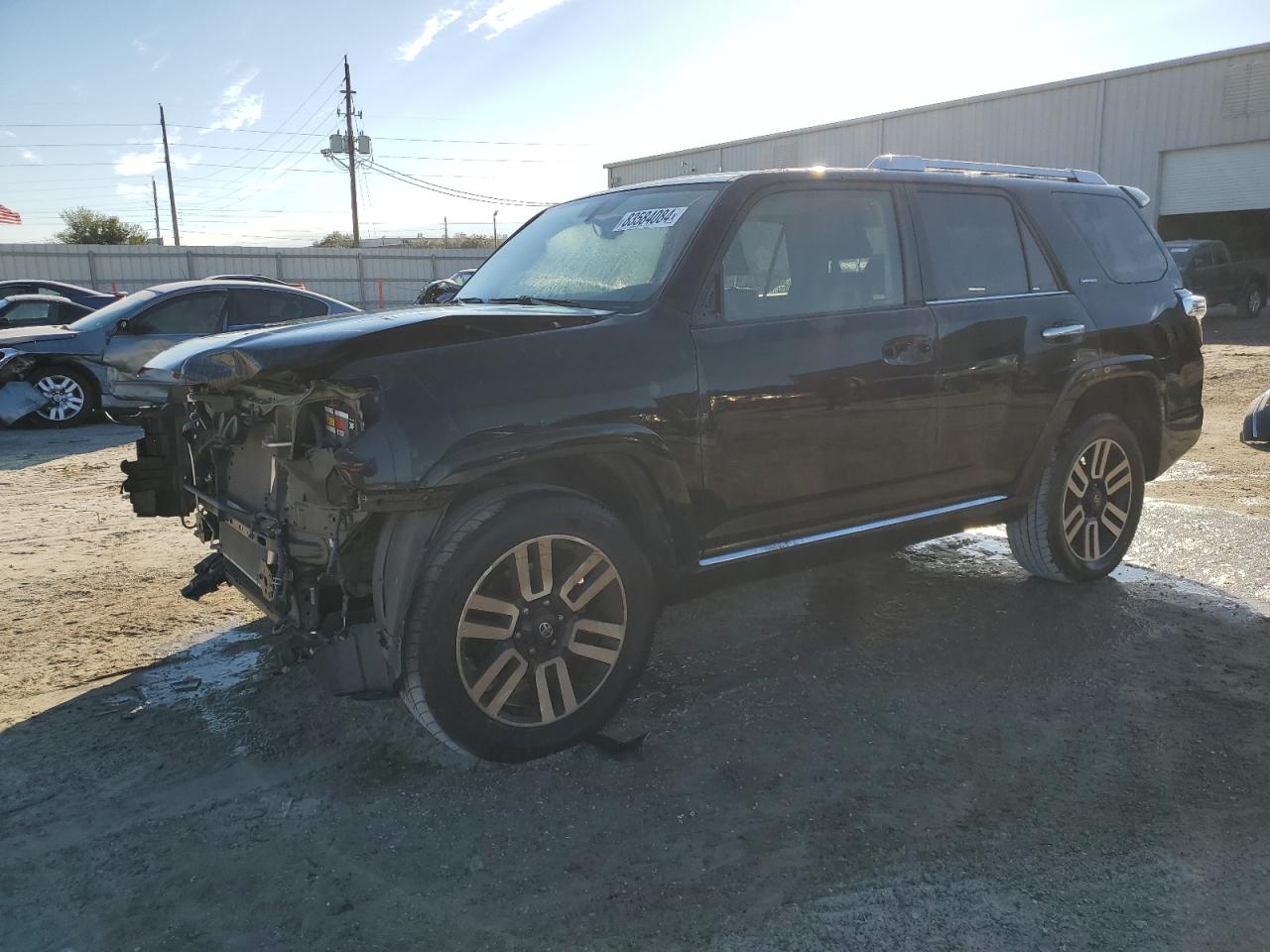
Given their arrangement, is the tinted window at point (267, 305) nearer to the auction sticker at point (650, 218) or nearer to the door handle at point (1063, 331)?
the auction sticker at point (650, 218)

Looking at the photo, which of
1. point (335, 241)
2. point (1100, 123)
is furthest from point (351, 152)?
point (1100, 123)

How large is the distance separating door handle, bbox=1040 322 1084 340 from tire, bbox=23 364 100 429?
10.2m

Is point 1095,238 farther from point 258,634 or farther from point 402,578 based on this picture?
point 258,634

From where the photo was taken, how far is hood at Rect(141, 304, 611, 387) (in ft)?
9.11

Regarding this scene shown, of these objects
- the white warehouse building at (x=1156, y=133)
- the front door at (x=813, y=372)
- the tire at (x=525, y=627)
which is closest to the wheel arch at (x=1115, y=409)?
the front door at (x=813, y=372)

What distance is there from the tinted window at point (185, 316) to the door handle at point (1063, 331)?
835cm

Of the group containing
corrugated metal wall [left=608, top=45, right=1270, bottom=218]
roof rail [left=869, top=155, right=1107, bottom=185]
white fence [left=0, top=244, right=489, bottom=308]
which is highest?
corrugated metal wall [left=608, top=45, right=1270, bottom=218]

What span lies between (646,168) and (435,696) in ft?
129

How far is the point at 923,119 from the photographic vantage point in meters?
30.1

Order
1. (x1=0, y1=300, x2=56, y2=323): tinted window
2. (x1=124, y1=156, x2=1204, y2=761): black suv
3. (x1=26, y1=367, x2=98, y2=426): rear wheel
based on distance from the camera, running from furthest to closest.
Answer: (x1=0, y1=300, x2=56, y2=323): tinted window < (x1=26, y1=367, x2=98, y2=426): rear wheel < (x1=124, y1=156, x2=1204, y2=761): black suv

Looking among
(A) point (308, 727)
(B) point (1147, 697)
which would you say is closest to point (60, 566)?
(A) point (308, 727)

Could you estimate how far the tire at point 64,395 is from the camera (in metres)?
10.4

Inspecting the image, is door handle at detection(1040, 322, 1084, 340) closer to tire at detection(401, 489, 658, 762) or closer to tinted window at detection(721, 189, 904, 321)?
tinted window at detection(721, 189, 904, 321)

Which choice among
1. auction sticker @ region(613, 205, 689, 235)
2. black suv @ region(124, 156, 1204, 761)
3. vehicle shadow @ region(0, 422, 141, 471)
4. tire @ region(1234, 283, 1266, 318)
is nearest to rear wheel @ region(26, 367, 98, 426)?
vehicle shadow @ region(0, 422, 141, 471)
